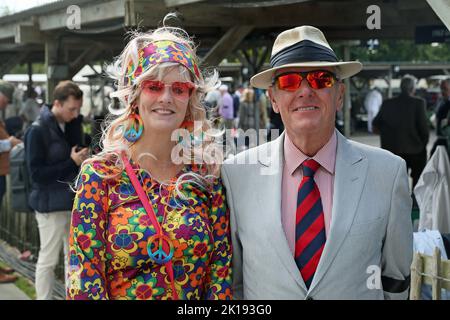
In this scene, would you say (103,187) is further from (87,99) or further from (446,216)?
(87,99)

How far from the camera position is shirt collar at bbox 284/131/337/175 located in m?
2.56

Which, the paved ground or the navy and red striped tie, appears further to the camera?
the paved ground

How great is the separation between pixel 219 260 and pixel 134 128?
0.55 meters

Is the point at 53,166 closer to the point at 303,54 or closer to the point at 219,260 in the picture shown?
the point at 219,260

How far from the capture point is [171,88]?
99.3 inches

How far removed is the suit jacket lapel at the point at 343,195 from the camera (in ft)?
7.94

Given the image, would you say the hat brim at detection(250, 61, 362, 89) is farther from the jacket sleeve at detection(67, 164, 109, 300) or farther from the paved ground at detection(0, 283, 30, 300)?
the paved ground at detection(0, 283, 30, 300)

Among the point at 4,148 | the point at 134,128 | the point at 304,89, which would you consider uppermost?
the point at 304,89

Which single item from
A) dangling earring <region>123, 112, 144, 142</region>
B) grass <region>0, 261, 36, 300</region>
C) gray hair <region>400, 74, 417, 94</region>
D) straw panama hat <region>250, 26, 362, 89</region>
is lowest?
grass <region>0, 261, 36, 300</region>

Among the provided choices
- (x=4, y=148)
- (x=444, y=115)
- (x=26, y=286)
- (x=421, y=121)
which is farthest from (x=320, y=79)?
(x=421, y=121)

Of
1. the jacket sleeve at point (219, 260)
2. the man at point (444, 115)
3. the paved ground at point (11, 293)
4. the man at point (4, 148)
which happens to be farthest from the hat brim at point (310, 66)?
the man at point (444, 115)

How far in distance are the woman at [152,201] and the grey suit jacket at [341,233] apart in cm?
9

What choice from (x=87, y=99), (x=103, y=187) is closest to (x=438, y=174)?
(x=103, y=187)

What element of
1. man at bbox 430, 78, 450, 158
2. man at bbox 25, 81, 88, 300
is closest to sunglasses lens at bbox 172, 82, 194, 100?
man at bbox 25, 81, 88, 300
